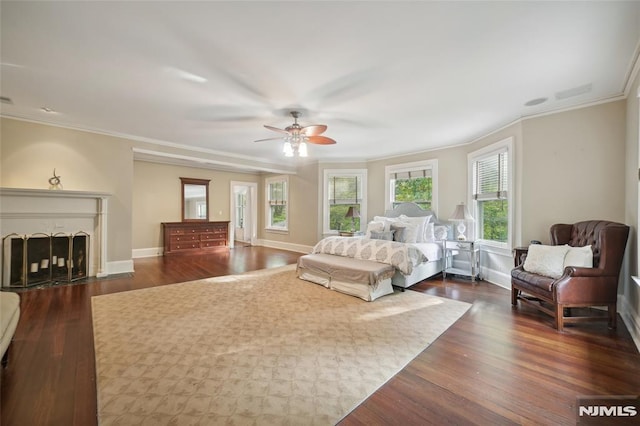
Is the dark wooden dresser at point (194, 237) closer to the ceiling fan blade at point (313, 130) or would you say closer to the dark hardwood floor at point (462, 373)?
the dark hardwood floor at point (462, 373)

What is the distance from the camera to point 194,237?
7.64 metres

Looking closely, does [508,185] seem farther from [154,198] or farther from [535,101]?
[154,198]

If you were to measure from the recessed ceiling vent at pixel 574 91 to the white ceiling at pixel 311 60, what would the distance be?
26 millimetres

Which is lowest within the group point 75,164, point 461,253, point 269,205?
point 461,253

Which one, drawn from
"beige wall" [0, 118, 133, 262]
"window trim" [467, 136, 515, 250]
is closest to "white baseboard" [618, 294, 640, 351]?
"window trim" [467, 136, 515, 250]

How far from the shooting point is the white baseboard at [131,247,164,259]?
6898 mm

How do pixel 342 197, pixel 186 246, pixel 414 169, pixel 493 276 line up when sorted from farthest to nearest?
A: pixel 186 246 < pixel 342 197 < pixel 414 169 < pixel 493 276

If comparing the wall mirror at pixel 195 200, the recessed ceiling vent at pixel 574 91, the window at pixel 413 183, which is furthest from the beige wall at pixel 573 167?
the wall mirror at pixel 195 200

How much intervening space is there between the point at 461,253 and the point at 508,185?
165cm

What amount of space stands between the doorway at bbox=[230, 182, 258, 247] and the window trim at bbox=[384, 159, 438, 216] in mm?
4718

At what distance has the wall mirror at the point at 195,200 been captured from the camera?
7.75 m

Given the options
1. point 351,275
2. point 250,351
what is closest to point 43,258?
point 250,351

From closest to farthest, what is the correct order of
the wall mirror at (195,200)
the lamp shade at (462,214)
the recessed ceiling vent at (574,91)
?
the recessed ceiling vent at (574,91) < the lamp shade at (462,214) < the wall mirror at (195,200)

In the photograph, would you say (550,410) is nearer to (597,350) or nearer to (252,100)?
(597,350)
